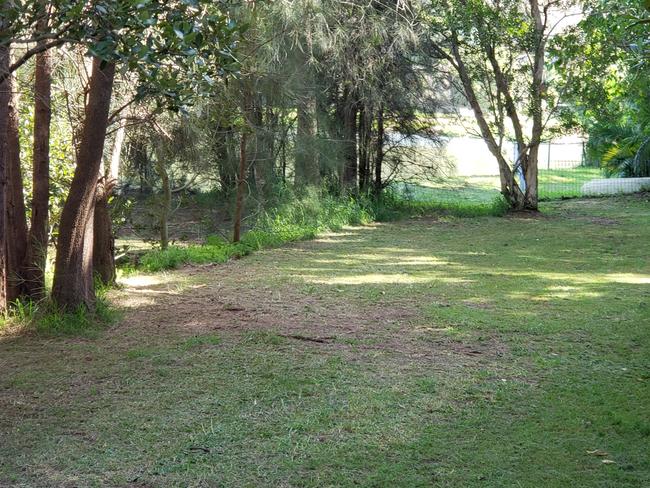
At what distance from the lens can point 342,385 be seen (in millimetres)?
5445

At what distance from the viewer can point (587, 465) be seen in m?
4.08

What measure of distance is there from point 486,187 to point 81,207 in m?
20.4

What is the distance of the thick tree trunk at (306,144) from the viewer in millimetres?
14531

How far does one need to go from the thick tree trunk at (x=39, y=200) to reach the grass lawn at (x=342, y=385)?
0.78 meters

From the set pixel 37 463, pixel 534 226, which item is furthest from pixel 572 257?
pixel 37 463

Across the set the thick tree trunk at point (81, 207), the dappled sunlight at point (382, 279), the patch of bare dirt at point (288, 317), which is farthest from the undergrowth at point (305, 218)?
the thick tree trunk at point (81, 207)

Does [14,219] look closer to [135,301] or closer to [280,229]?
[135,301]

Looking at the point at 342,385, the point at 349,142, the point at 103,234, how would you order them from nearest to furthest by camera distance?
the point at 342,385 < the point at 103,234 < the point at 349,142

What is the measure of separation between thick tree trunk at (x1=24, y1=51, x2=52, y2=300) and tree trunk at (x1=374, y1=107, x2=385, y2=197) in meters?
9.81

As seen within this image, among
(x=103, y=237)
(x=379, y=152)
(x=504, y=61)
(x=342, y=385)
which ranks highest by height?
(x=504, y=61)

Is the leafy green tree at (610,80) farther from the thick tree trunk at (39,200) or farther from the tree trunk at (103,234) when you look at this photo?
the tree trunk at (103,234)

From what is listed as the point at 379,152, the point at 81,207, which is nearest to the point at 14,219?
the point at 81,207

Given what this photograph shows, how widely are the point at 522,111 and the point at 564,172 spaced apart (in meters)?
12.6

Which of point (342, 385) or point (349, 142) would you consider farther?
point (349, 142)
